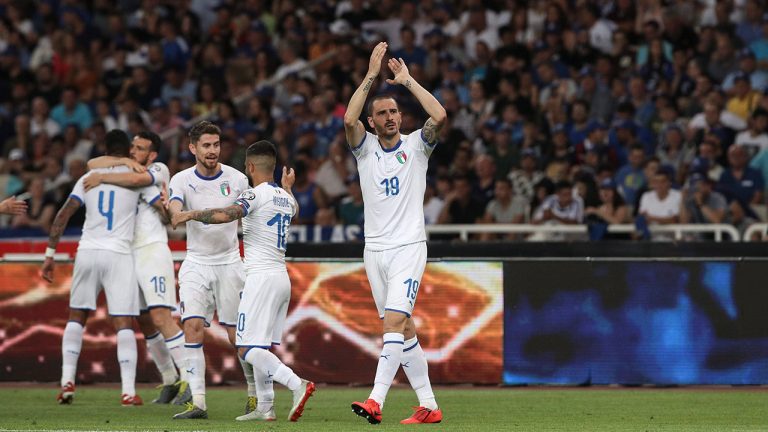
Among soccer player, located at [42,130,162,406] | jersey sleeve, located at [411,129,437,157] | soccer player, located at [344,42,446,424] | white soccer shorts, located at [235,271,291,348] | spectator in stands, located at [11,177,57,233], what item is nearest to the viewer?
soccer player, located at [344,42,446,424]

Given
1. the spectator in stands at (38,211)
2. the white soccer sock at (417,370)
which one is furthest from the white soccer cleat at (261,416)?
the spectator in stands at (38,211)

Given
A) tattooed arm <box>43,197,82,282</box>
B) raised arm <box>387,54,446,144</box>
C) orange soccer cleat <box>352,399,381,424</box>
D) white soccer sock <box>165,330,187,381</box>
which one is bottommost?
orange soccer cleat <box>352,399,381,424</box>

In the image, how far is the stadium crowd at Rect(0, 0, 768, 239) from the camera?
18016mm

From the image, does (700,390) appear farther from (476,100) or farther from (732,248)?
(476,100)

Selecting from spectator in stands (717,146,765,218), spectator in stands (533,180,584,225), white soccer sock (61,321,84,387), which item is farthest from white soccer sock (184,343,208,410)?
spectator in stands (717,146,765,218)

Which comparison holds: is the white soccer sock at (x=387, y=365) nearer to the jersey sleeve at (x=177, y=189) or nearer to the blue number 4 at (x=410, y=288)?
the blue number 4 at (x=410, y=288)

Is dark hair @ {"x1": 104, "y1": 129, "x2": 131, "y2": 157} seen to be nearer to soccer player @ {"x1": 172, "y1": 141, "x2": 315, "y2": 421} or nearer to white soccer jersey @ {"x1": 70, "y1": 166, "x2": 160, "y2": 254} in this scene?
white soccer jersey @ {"x1": 70, "y1": 166, "x2": 160, "y2": 254}

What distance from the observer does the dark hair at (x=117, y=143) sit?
1295 centimetres

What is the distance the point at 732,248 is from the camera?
1494cm

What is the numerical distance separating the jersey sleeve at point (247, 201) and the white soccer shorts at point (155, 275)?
2.51 m

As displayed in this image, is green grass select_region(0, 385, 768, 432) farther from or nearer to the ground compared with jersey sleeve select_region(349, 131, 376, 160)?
nearer to the ground

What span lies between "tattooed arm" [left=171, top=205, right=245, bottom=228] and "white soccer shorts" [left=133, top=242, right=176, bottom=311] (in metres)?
2.40

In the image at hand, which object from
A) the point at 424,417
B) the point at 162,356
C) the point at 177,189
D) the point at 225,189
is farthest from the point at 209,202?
the point at 424,417

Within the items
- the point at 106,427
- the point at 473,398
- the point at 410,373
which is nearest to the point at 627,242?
the point at 473,398
